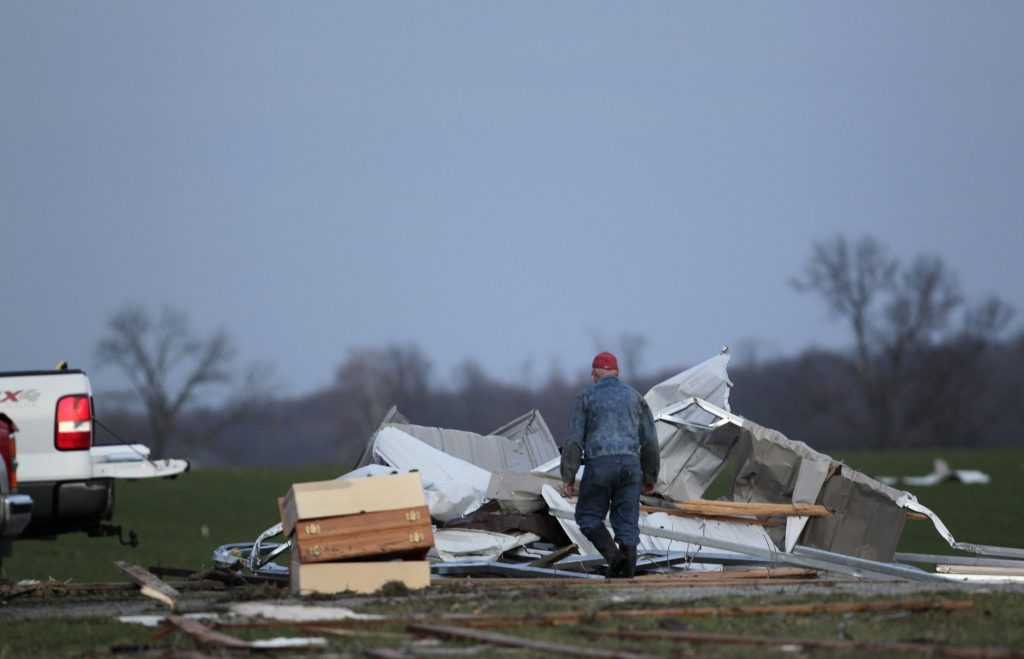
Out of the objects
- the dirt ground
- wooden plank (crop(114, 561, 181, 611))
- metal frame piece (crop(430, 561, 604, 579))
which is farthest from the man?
wooden plank (crop(114, 561, 181, 611))

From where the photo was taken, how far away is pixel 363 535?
1164 cm

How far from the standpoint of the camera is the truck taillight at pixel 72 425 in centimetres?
1159

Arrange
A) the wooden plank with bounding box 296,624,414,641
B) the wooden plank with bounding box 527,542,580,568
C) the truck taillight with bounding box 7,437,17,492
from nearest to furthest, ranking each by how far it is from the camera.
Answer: the wooden plank with bounding box 296,624,414,641
the truck taillight with bounding box 7,437,17,492
the wooden plank with bounding box 527,542,580,568

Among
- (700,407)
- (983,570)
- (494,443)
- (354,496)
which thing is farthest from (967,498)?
(354,496)

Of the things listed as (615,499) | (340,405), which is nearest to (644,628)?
(615,499)

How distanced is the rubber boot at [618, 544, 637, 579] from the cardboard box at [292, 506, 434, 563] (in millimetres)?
1907

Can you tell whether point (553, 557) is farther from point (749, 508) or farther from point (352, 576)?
point (352, 576)

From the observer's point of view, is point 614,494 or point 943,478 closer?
point 614,494

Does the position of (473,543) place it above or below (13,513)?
below

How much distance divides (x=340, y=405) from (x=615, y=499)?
94.9 metres

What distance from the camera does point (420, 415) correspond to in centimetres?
10081

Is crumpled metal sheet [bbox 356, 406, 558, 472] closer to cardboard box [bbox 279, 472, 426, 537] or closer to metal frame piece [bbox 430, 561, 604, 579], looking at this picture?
metal frame piece [bbox 430, 561, 604, 579]

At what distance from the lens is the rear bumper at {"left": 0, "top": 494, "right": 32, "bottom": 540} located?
10148 millimetres

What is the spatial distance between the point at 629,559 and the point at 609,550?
7.4 inches
